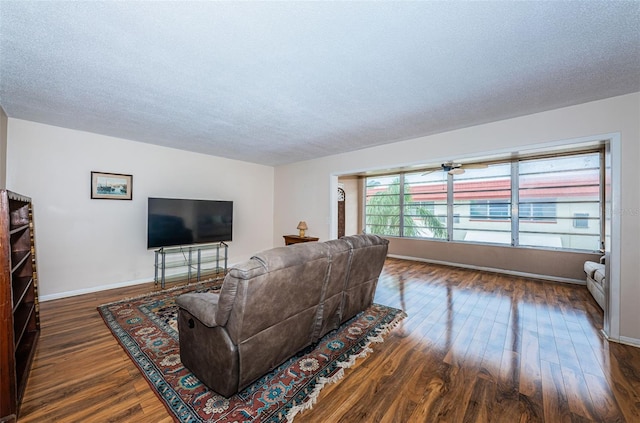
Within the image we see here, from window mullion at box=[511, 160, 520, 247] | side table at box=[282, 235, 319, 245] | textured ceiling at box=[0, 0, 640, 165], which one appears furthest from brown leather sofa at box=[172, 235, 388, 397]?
window mullion at box=[511, 160, 520, 247]

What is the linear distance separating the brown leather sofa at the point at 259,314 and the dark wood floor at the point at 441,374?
420 millimetres

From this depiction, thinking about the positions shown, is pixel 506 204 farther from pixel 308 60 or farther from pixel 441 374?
pixel 308 60

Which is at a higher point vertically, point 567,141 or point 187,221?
point 567,141

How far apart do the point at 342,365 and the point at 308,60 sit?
8.31 ft

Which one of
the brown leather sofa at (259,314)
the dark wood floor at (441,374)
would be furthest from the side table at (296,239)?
the brown leather sofa at (259,314)

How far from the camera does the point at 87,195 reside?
389cm

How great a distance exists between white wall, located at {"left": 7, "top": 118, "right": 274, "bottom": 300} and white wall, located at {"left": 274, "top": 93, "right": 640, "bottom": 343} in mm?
3272

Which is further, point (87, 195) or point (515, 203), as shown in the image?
point (515, 203)

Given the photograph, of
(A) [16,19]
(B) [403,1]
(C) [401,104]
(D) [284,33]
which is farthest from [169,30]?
(C) [401,104]

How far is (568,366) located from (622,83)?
266 cm

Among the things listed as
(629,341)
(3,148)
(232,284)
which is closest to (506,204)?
(629,341)

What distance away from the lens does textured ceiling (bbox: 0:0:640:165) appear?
58.9 inches

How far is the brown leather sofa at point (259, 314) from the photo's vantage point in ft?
5.31

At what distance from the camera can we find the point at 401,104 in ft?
9.27
